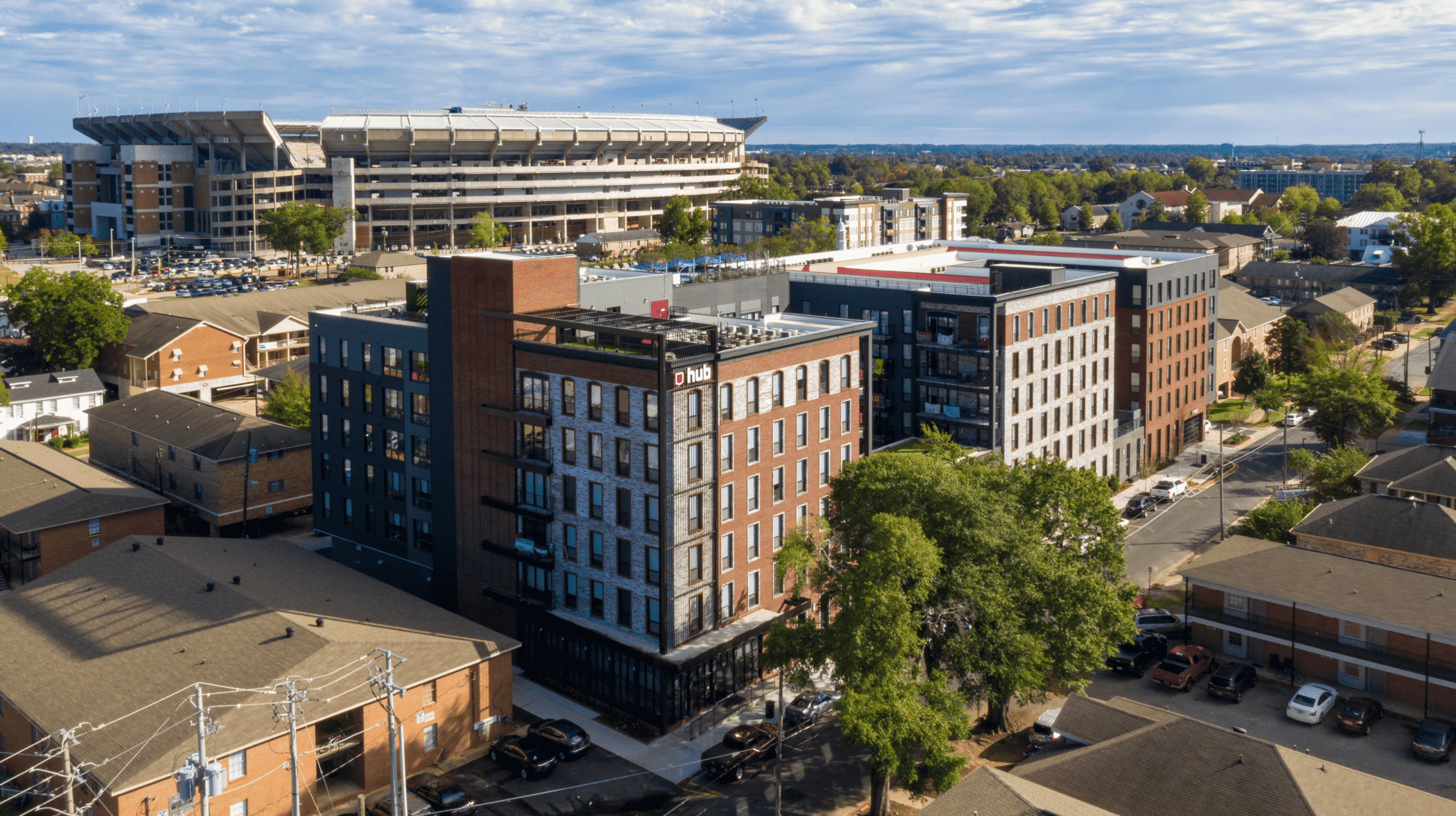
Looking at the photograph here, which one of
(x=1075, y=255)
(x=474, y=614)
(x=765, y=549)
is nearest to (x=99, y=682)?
(x=474, y=614)

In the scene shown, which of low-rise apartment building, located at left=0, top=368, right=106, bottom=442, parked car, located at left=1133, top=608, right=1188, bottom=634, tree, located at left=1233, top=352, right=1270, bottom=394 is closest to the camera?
parked car, located at left=1133, top=608, right=1188, bottom=634

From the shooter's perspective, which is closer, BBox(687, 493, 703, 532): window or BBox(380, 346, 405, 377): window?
BBox(687, 493, 703, 532): window

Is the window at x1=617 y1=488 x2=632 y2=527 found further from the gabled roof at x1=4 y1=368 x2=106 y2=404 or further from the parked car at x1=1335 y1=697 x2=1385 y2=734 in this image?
the gabled roof at x1=4 y1=368 x2=106 y2=404

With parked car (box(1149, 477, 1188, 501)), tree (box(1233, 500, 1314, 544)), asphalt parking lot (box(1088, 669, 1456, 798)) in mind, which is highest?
tree (box(1233, 500, 1314, 544))

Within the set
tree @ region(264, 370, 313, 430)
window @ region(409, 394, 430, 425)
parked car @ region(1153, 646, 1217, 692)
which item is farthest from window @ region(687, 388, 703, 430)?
tree @ region(264, 370, 313, 430)

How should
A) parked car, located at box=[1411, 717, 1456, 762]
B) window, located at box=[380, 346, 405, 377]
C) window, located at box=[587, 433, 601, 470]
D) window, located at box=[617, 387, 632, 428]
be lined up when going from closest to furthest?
parked car, located at box=[1411, 717, 1456, 762], window, located at box=[617, 387, 632, 428], window, located at box=[587, 433, 601, 470], window, located at box=[380, 346, 405, 377]

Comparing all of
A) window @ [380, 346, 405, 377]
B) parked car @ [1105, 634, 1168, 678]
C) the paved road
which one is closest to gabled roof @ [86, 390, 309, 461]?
window @ [380, 346, 405, 377]

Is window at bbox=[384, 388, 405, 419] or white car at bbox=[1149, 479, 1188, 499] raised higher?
window at bbox=[384, 388, 405, 419]

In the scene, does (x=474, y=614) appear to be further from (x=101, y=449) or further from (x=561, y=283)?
(x=101, y=449)

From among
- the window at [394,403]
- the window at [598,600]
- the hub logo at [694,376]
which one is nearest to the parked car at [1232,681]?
the hub logo at [694,376]
